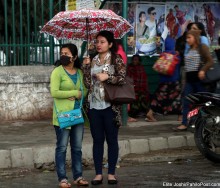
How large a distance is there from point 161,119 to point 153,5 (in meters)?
2.22

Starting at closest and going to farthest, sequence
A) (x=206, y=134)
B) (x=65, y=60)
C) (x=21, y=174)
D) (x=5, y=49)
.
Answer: (x=65, y=60) < (x=21, y=174) < (x=206, y=134) < (x=5, y=49)

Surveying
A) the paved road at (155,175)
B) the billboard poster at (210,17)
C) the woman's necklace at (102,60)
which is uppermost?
the billboard poster at (210,17)

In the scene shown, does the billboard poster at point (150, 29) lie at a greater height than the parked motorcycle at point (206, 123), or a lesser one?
greater

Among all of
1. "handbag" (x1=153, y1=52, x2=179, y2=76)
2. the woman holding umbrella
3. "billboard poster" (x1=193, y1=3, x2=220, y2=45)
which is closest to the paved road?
the woman holding umbrella

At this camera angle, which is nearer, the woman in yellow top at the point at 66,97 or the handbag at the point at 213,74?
the woman in yellow top at the point at 66,97

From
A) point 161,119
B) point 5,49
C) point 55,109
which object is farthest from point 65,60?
point 161,119

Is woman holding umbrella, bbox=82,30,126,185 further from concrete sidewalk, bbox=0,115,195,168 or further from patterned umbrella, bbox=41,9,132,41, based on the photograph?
concrete sidewalk, bbox=0,115,195,168

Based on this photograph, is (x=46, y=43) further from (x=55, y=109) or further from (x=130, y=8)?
(x=55, y=109)

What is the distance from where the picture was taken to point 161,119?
11.8 meters

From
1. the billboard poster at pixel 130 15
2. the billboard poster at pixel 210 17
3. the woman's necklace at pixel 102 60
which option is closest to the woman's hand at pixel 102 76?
the woman's necklace at pixel 102 60

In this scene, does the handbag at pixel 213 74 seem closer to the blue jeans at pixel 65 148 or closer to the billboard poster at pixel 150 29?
the blue jeans at pixel 65 148

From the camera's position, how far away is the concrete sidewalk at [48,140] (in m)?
8.38

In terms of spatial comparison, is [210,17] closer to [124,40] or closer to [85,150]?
[124,40]

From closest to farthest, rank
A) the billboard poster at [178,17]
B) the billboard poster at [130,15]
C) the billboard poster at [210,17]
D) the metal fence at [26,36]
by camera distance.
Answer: the metal fence at [26,36], the billboard poster at [130,15], the billboard poster at [178,17], the billboard poster at [210,17]
